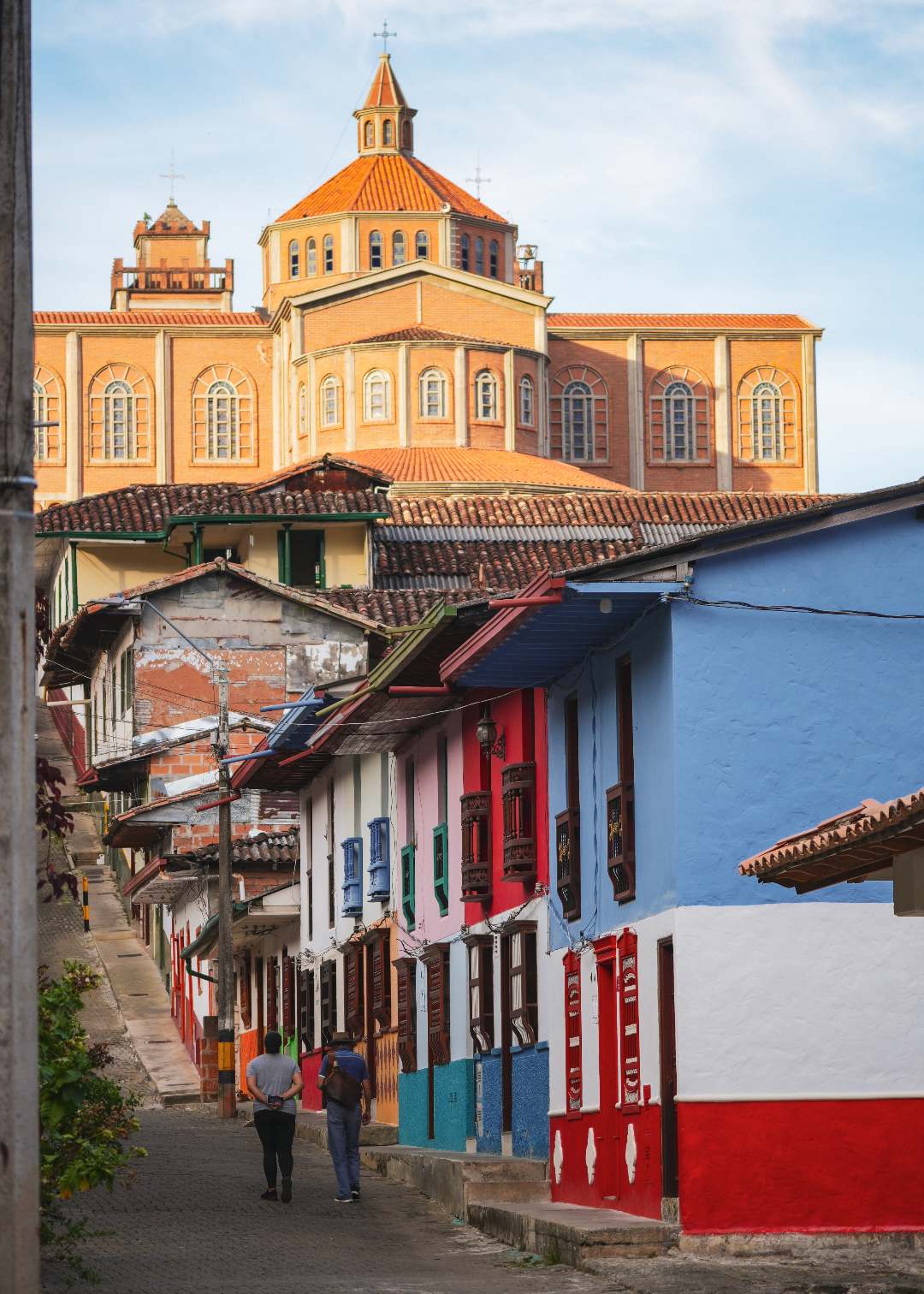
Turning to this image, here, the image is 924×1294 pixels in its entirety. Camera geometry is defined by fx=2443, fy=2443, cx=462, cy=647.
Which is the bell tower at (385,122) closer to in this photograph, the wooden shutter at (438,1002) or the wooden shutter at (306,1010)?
the wooden shutter at (306,1010)

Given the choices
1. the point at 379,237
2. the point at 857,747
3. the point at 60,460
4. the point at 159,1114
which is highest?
the point at 379,237

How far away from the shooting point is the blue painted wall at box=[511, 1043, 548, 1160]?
65.0 ft

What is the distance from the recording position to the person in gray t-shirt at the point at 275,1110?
750 inches

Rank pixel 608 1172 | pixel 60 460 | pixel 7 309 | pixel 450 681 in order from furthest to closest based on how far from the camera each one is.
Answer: pixel 60 460
pixel 450 681
pixel 608 1172
pixel 7 309

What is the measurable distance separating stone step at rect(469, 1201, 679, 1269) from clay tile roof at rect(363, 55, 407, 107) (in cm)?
9733

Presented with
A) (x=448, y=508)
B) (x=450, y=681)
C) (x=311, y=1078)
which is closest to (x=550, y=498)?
(x=448, y=508)

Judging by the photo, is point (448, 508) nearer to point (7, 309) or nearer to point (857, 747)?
point (857, 747)

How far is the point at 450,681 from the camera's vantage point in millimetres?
20078

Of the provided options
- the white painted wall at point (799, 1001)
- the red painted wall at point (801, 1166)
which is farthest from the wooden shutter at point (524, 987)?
the red painted wall at point (801, 1166)

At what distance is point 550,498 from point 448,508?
2514 mm

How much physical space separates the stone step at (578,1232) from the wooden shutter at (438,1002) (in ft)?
20.9

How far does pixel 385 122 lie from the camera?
110375 mm

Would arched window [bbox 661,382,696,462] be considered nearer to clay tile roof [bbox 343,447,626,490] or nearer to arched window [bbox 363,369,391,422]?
clay tile roof [bbox 343,447,626,490]

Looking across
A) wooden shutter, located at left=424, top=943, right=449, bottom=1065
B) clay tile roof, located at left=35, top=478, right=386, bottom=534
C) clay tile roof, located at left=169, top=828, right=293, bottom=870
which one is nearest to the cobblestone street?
wooden shutter, located at left=424, top=943, right=449, bottom=1065
